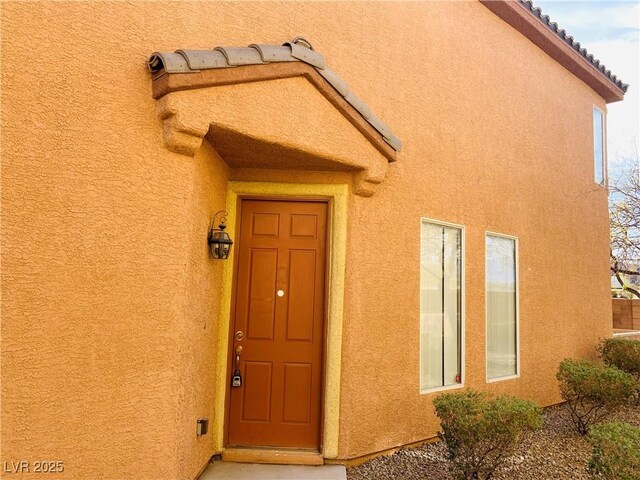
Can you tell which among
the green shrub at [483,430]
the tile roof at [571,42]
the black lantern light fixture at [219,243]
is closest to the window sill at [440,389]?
the green shrub at [483,430]

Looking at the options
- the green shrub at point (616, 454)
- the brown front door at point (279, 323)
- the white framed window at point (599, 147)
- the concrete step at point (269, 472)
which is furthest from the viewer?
the white framed window at point (599, 147)

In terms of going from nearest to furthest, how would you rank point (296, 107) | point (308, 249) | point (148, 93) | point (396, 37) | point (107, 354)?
point (107, 354), point (148, 93), point (296, 107), point (308, 249), point (396, 37)

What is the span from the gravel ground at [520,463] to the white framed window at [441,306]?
0.86 meters

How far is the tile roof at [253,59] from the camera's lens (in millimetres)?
3773

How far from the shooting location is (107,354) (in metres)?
3.64

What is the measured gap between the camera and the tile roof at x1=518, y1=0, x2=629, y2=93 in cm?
778

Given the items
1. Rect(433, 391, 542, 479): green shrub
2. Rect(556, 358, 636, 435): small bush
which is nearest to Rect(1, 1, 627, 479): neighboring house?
Rect(556, 358, 636, 435): small bush

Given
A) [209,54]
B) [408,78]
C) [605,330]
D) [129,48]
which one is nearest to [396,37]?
[408,78]

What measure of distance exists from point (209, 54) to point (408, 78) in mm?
3196

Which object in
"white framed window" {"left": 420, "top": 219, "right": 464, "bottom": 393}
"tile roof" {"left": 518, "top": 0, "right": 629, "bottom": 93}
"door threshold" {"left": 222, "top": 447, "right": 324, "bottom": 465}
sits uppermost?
"tile roof" {"left": 518, "top": 0, "right": 629, "bottom": 93}

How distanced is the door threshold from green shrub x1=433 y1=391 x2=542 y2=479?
4.99 feet

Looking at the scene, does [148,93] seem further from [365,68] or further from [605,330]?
[605,330]

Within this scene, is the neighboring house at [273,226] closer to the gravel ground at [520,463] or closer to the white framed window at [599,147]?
the gravel ground at [520,463]

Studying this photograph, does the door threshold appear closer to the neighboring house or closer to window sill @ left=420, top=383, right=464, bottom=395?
the neighboring house
